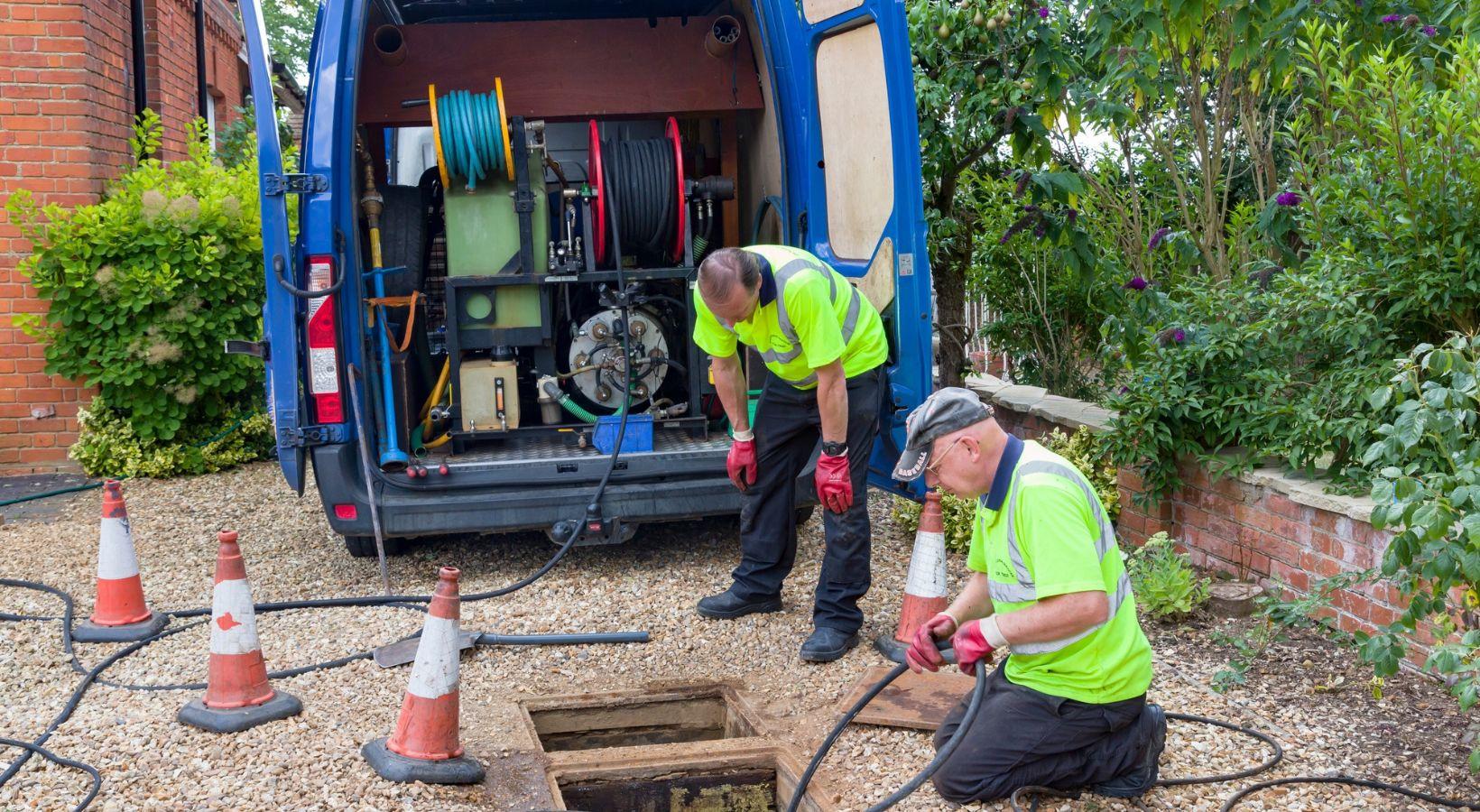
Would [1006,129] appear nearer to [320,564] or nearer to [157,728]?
[320,564]

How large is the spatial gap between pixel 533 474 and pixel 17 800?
2463mm

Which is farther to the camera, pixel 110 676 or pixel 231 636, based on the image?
pixel 110 676

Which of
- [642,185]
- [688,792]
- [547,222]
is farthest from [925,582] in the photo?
[547,222]

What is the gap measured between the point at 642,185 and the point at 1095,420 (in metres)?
2.47

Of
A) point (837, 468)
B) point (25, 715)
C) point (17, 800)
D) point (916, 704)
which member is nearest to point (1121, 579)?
point (916, 704)

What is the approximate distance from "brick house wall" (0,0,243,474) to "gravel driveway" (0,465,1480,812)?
153 cm

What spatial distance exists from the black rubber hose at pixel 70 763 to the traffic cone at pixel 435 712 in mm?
703

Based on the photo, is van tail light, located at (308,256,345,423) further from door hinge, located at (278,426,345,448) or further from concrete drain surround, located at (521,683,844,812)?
concrete drain surround, located at (521,683,844,812)

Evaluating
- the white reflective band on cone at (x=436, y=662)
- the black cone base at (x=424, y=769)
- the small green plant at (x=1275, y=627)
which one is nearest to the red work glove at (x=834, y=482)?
the small green plant at (x=1275, y=627)

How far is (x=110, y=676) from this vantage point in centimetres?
435

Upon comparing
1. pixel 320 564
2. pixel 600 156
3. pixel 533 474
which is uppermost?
pixel 600 156

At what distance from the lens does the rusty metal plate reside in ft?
12.9

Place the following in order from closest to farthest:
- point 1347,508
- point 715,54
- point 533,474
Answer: point 1347,508 < point 533,474 < point 715,54

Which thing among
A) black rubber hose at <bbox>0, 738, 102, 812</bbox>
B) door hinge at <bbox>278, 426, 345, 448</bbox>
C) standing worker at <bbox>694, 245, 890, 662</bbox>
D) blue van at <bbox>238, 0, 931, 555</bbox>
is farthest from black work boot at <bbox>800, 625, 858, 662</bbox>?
black rubber hose at <bbox>0, 738, 102, 812</bbox>
